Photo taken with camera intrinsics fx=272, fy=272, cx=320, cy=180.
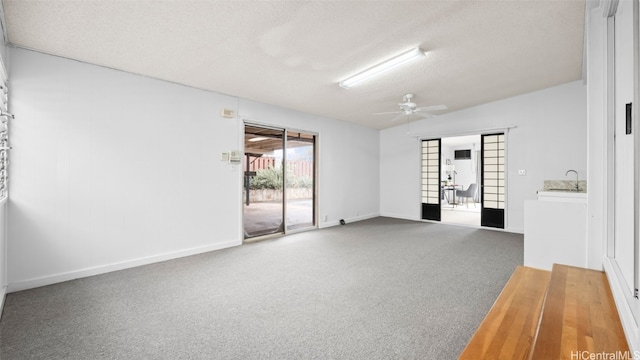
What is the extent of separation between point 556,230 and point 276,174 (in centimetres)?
445

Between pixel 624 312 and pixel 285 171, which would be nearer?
pixel 624 312

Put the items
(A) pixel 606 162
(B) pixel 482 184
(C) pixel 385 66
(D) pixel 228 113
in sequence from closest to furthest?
(A) pixel 606 162
(C) pixel 385 66
(D) pixel 228 113
(B) pixel 482 184

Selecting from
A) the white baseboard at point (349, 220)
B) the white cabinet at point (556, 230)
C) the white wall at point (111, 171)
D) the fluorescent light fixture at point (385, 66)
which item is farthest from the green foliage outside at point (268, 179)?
the white cabinet at point (556, 230)

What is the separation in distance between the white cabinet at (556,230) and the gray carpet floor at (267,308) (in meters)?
0.50

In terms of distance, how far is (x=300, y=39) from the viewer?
→ 305 cm

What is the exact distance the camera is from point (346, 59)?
359 cm

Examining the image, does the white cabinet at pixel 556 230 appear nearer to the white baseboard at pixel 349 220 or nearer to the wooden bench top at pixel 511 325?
the wooden bench top at pixel 511 325

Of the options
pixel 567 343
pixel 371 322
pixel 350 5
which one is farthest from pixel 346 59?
pixel 567 343

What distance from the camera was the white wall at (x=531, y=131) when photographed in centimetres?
527

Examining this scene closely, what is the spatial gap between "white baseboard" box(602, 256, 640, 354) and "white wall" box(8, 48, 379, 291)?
4.41 meters

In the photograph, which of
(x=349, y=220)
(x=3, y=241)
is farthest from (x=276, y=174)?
(x=3, y=241)

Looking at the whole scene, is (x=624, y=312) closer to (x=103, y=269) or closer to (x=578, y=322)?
(x=578, y=322)

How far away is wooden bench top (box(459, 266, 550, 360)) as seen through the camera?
1.24 meters

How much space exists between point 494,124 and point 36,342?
7649 millimetres
